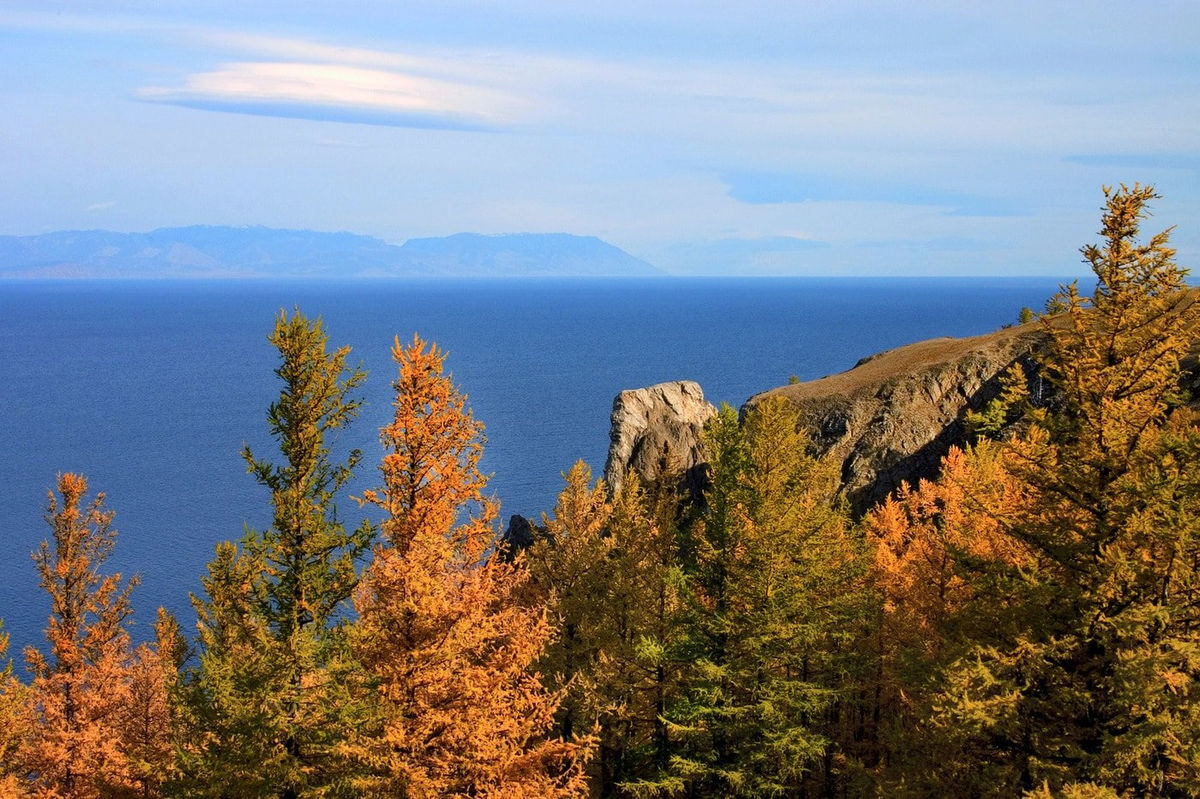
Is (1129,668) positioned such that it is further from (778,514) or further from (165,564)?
(165,564)

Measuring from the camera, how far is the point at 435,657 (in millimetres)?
18438

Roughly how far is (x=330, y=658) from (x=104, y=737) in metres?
19.2

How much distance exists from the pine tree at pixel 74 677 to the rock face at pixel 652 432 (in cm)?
3851

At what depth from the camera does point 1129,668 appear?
14883 millimetres

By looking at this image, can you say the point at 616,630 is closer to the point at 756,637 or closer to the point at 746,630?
the point at 746,630

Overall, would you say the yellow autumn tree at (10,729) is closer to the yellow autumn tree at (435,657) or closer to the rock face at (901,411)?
the yellow autumn tree at (435,657)

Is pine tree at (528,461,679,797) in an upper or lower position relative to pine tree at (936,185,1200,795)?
lower

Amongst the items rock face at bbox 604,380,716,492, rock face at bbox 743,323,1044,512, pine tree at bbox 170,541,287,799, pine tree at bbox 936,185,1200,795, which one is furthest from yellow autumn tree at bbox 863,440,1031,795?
rock face at bbox 604,380,716,492

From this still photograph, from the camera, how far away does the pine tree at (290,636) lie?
18.8m

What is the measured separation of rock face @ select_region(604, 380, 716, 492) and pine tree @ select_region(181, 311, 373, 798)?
163 ft

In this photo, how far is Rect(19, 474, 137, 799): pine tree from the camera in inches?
1302

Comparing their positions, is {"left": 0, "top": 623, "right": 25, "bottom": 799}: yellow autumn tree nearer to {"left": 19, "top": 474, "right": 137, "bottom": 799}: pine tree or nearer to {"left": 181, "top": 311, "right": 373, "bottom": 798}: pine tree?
{"left": 19, "top": 474, "right": 137, "bottom": 799}: pine tree

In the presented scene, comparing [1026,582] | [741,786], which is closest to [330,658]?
[741,786]

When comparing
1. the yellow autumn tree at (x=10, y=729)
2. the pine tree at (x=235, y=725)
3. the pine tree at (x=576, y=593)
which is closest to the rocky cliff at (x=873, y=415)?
the pine tree at (x=576, y=593)
